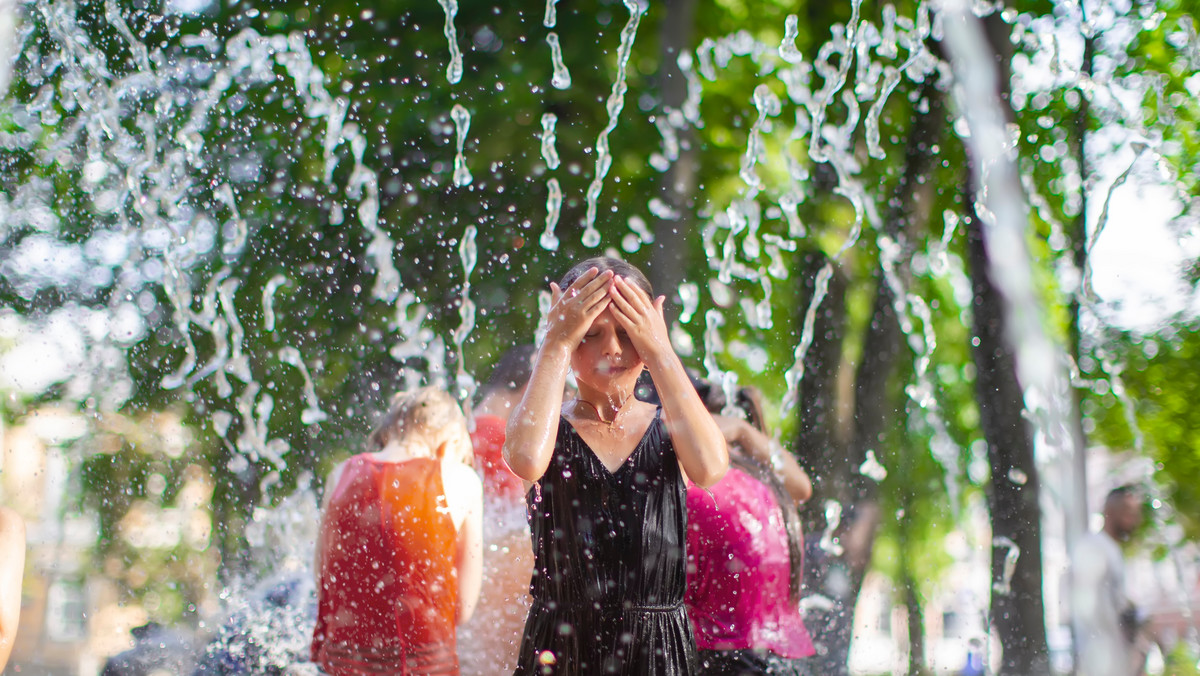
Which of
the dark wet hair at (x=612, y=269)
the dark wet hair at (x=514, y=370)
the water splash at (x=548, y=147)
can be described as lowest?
the dark wet hair at (x=612, y=269)

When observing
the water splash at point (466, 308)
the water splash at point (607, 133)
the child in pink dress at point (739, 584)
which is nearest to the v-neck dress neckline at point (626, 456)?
the child in pink dress at point (739, 584)

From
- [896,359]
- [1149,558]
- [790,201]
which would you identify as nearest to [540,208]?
[790,201]

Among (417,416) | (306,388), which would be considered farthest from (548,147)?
(417,416)

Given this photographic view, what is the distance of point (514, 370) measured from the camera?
3992 millimetres

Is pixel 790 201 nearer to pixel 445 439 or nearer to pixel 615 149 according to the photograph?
pixel 615 149

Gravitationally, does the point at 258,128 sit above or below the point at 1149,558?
above

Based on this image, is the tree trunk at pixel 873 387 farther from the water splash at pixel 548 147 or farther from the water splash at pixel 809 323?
the water splash at pixel 548 147

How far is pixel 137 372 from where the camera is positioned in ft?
33.5

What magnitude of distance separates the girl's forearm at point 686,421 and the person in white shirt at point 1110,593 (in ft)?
14.8

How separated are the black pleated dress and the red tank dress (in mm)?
1075

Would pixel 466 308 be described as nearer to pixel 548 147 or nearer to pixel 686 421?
pixel 548 147

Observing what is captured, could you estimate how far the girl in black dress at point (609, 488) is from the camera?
226cm

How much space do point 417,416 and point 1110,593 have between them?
14.6ft

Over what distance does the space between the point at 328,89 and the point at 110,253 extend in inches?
103
